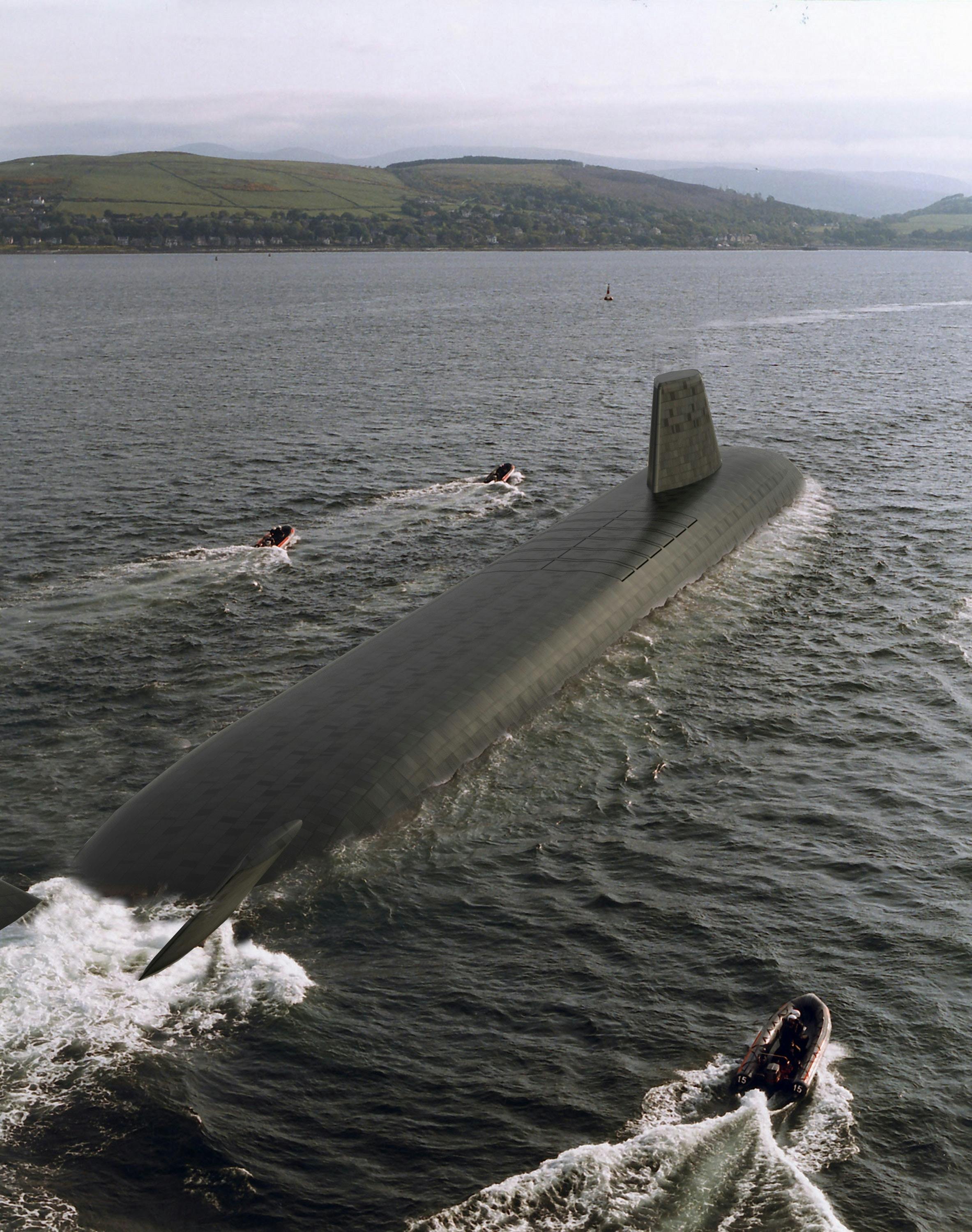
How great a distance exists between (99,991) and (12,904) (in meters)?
2.90

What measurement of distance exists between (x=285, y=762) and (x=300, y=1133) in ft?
32.3

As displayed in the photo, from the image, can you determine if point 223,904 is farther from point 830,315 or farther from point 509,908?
point 830,315

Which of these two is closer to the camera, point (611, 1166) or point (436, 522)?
point (611, 1166)

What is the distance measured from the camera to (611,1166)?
1673 cm

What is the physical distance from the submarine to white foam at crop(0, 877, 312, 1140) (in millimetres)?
746

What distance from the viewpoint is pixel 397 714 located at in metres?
27.9

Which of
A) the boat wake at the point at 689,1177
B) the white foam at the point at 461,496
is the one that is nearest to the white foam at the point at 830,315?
the white foam at the point at 461,496

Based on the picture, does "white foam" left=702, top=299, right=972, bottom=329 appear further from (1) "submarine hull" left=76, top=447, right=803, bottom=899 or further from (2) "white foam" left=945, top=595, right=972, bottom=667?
(1) "submarine hull" left=76, top=447, right=803, bottom=899

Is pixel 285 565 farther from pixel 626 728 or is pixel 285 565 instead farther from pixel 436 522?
pixel 626 728

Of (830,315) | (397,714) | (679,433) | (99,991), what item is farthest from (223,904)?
(830,315)

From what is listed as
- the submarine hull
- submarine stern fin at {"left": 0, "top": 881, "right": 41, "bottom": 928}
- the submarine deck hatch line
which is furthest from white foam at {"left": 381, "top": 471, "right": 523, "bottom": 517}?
submarine stern fin at {"left": 0, "top": 881, "right": 41, "bottom": 928}

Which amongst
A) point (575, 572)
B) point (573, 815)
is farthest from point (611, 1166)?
point (575, 572)

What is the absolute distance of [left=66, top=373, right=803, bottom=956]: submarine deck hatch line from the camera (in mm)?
23797

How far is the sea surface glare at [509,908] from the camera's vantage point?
16.8 metres
